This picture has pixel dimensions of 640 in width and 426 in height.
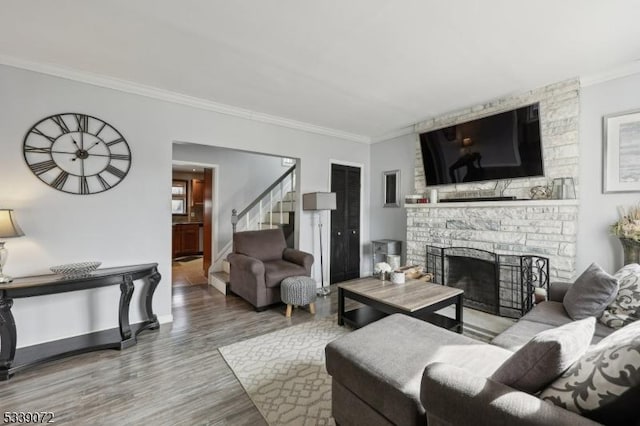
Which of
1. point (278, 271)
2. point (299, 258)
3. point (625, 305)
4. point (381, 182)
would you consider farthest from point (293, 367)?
point (381, 182)

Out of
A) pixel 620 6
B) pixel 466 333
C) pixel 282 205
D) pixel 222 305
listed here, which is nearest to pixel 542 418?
pixel 466 333

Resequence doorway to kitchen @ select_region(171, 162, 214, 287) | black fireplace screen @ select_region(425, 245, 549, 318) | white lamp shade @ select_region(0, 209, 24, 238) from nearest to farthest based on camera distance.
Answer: white lamp shade @ select_region(0, 209, 24, 238)
black fireplace screen @ select_region(425, 245, 549, 318)
doorway to kitchen @ select_region(171, 162, 214, 287)

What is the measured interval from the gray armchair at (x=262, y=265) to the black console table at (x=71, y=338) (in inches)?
42.2

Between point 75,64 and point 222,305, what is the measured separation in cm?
308

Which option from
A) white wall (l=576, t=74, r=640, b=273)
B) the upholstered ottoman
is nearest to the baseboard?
the upholstered ottoman

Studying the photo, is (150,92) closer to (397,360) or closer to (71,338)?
(71,338)

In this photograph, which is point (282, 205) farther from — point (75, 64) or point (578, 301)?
point (578, 301)

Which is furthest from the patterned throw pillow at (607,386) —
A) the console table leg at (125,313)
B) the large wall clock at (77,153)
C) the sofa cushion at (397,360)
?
the large wall clock at (77,153)

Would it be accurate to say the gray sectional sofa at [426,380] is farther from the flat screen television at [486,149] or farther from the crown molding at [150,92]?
the crown molding at [150,92]

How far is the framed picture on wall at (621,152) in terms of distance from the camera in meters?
2.60

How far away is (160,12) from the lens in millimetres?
1909

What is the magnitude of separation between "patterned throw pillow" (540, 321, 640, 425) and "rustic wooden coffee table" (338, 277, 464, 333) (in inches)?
54.2

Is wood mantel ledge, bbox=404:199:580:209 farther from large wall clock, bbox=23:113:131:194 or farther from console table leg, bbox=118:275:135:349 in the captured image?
large wall clock, bbox=23:113:131:194

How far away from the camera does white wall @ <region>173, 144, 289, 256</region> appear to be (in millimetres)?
5191
